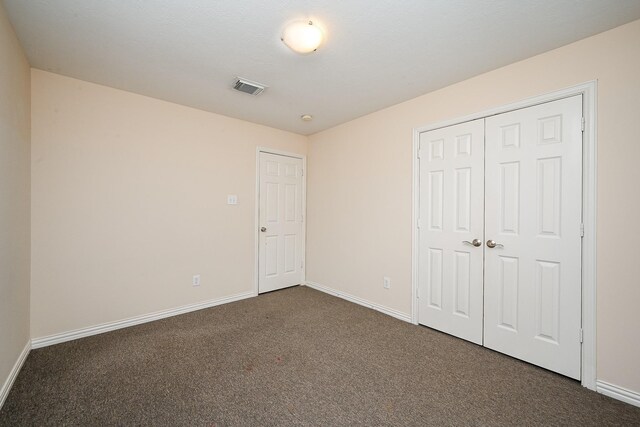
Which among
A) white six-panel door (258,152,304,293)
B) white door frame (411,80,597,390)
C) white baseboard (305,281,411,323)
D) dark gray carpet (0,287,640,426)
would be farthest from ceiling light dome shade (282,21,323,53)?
white baseboard (305,281,411,323)

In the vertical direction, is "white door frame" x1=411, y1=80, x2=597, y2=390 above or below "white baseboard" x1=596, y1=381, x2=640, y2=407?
above

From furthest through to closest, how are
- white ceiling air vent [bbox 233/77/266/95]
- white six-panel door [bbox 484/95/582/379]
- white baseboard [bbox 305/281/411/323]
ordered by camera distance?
white baseboard [bbox 305/281/411/323] < white ceiling air vent [bbox 233/77/266/95] < white six-panel door [bbox 484/95/582/379]

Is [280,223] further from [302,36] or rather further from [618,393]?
[618,393]

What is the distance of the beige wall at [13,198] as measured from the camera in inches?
67.0

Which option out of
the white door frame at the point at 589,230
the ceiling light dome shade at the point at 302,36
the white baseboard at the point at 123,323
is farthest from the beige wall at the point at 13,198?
the white door frame at the point at 589,230

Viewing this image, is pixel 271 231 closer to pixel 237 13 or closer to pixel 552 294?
pixel 237 13

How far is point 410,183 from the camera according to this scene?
2.96 metres

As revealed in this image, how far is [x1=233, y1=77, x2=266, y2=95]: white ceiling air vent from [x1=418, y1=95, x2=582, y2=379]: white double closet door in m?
1.76

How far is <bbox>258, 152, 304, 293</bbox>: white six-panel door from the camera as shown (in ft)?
12.8

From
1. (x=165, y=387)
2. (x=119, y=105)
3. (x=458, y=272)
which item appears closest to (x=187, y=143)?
(x=119, y=105)

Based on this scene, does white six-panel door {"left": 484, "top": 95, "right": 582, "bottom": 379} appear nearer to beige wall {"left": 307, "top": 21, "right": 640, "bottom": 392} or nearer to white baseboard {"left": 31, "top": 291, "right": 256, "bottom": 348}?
beige wall {"left": 307, "top": 21, "right": 640, "bottom": 392}

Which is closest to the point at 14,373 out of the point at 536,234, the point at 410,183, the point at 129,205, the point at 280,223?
the point at 129,205

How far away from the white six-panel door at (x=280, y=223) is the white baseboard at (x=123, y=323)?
0.55 metres

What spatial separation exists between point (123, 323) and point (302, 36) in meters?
3.15
